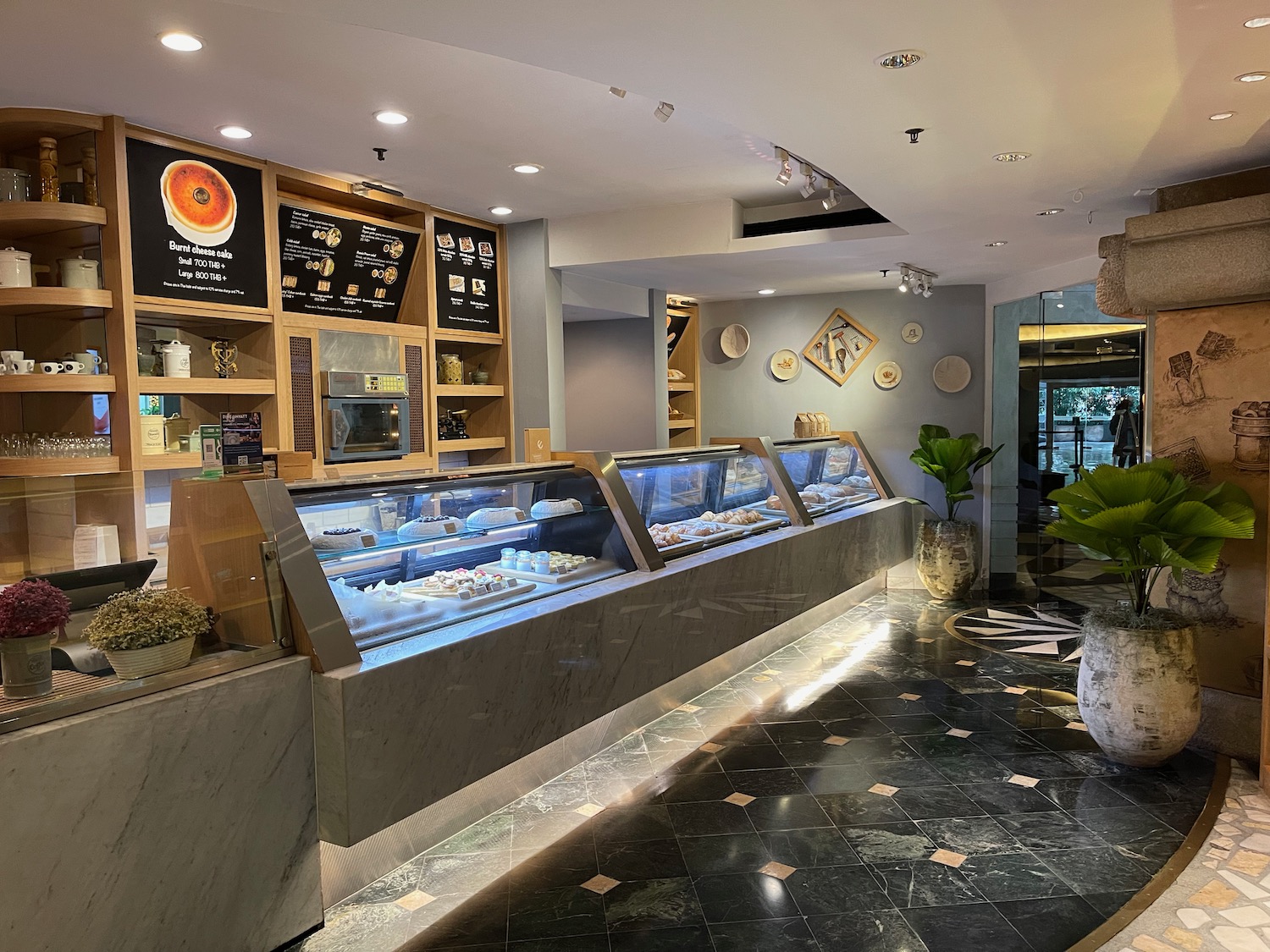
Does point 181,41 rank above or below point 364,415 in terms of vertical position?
above

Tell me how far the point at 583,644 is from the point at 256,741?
1420 millimetres

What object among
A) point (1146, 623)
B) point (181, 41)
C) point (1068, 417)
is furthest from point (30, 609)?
point (1068, 417)

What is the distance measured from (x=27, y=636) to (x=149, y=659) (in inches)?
12.2

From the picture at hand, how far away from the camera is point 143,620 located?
2.42m

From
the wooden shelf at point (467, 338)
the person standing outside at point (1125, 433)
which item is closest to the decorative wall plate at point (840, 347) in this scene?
the person standing outside at point (1125, 433)

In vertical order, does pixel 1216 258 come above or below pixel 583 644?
above

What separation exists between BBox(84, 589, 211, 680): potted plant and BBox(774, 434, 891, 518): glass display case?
4324mm

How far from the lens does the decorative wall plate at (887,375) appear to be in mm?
8961

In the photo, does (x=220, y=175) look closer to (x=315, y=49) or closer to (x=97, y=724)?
(x=315, y=49)

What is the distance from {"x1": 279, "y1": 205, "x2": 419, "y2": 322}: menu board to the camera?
536 cm

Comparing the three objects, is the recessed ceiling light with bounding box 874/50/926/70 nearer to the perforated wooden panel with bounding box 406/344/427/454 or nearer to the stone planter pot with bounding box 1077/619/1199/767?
the stone planter pot with bounding box 1077/619/1199/767

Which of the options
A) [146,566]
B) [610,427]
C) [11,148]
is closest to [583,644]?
[146,566]

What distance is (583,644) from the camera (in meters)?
3.67

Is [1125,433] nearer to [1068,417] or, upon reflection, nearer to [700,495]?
[1068,417]
